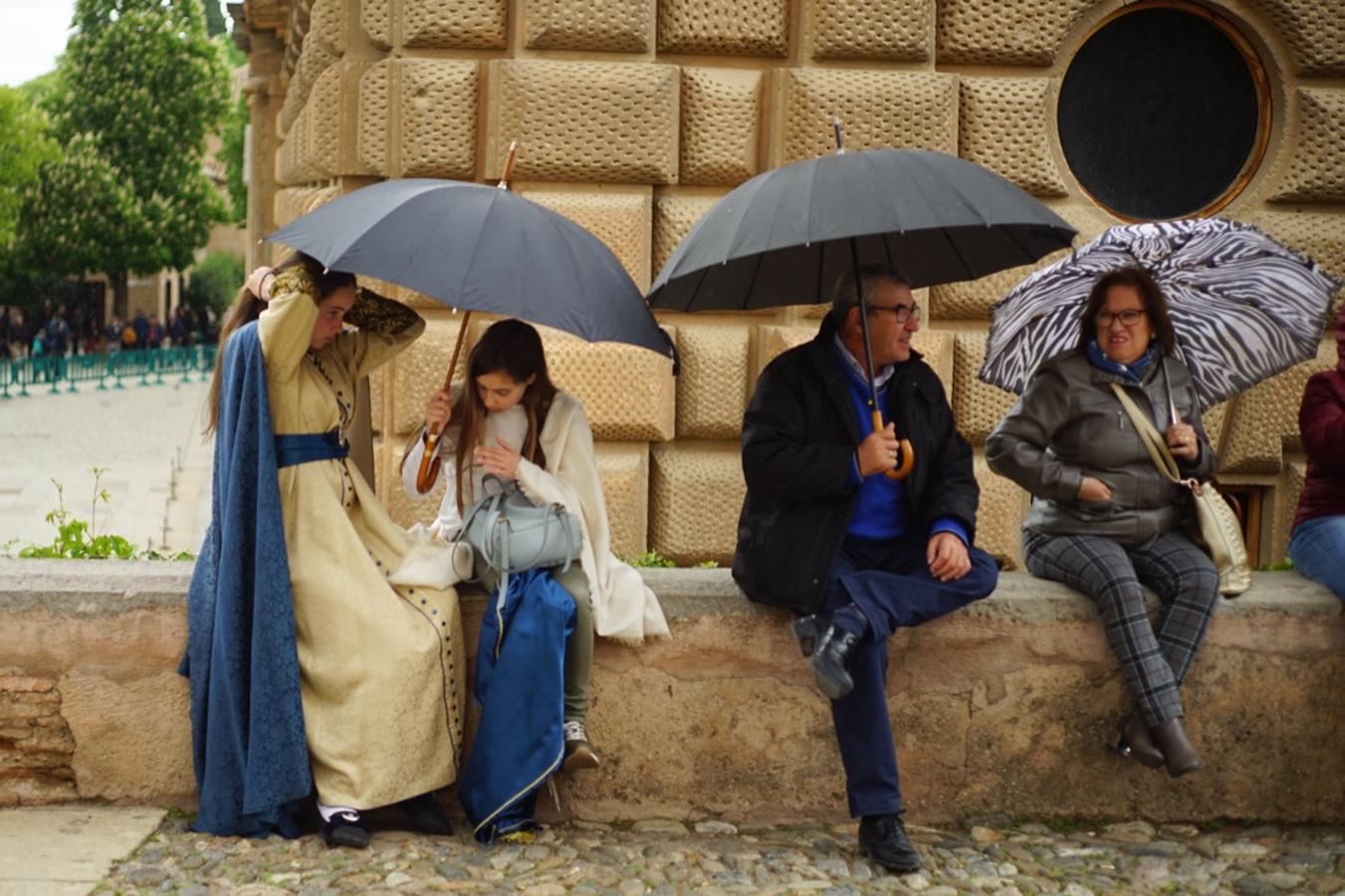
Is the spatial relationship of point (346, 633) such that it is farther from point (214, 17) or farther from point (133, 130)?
point (214, 17)

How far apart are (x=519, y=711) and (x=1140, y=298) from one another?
217 cm

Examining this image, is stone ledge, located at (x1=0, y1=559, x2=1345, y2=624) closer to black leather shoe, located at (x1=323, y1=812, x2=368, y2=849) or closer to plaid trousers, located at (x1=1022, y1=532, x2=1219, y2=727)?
plaid trousers, located at (x1=1022, y1=532, x2=1219, y2=727)

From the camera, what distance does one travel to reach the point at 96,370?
34500 mm

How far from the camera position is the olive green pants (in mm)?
5055

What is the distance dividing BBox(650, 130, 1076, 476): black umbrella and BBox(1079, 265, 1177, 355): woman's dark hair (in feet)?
0.76

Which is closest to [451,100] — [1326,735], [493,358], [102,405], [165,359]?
[493,358]

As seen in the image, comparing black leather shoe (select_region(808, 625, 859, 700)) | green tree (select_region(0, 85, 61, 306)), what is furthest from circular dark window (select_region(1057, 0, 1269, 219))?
green tree (select_region(0, 85, 61, 306))

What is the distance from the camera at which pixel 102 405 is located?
29.3m

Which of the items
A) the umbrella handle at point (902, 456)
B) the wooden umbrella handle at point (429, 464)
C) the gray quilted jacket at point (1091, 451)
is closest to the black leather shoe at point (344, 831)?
the wooden umbrella handle at point (429, 464)

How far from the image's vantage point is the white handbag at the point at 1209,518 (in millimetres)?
5320

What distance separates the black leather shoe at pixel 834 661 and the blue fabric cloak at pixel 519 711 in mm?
699

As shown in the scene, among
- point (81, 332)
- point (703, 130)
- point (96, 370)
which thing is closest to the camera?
point (703, 130)

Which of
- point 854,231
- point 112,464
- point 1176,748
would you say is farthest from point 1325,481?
point 112,464

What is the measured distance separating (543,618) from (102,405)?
25.9m
